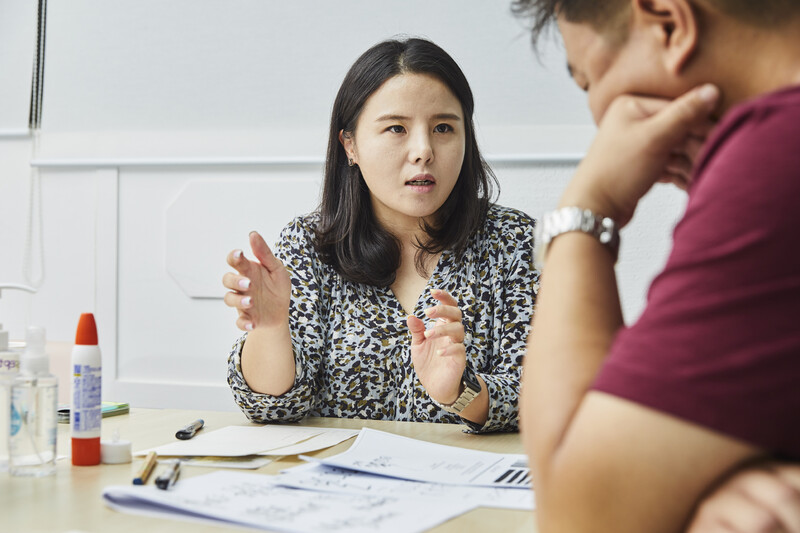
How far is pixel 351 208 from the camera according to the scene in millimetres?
1838

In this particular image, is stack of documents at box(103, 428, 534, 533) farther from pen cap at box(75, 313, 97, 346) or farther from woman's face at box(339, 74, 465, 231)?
woman's face at box(339, 74, 465, 231)

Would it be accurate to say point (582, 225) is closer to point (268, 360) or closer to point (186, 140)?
point (268, 360)

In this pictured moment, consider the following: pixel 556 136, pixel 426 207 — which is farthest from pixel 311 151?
pixel 426 207

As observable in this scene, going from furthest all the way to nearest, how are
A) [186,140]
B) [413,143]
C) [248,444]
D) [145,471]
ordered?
[186,140], [413,143], [248,444], [145,471]

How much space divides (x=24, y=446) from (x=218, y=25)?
1969 millimetres

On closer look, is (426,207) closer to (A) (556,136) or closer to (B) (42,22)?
(A) (556,136)

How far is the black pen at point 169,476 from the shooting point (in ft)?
2.95

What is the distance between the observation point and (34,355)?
39.5 inches

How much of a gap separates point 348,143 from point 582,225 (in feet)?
4.11

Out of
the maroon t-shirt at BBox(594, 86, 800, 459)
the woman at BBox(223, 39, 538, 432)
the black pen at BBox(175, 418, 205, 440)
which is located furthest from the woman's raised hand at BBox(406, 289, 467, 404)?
the maroon t-shirt at BBox(594, 86, 800, 459)

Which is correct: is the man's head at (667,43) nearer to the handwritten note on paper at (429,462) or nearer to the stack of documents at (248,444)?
A: the handwritten note on paper at (429,462)

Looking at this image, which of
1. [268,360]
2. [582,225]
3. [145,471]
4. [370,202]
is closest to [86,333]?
[145,471]

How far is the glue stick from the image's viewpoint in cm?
105

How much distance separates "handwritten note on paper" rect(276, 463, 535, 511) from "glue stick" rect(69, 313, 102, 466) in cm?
30
